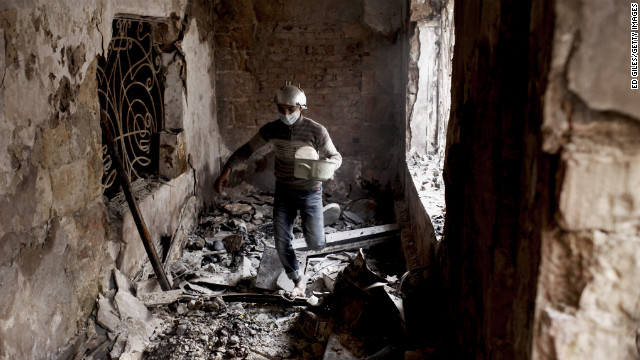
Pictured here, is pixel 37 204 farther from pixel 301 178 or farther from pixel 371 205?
pixel 371 205

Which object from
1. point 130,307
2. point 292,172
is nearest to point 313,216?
point 292,172

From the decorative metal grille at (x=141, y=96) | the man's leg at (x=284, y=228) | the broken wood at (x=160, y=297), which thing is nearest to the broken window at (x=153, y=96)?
the decorative metal grille at (x=141, y=96)

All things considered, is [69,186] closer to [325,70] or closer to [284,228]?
[284,228]

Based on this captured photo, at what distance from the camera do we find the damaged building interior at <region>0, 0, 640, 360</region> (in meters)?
1.22

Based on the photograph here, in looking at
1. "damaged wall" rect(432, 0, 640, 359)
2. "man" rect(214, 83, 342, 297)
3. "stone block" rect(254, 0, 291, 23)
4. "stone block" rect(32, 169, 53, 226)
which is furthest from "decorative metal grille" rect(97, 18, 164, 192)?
"damaged wall" rect(432, 0, 640, 359)

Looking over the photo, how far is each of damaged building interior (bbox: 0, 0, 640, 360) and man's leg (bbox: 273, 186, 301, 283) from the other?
9.6 inches

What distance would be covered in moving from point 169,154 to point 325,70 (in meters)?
2.34

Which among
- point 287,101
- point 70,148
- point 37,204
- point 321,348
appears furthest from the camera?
point 287,101

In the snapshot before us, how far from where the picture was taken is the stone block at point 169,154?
4.60 metres

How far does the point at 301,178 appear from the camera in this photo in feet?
12.3

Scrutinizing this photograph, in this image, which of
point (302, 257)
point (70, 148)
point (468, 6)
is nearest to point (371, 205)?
point (302, 257)

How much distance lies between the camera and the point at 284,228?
3.88 m

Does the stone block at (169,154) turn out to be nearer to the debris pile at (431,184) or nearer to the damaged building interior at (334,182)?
the damaged building interior at (334,182)

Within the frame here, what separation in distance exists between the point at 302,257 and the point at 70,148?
2.26m
